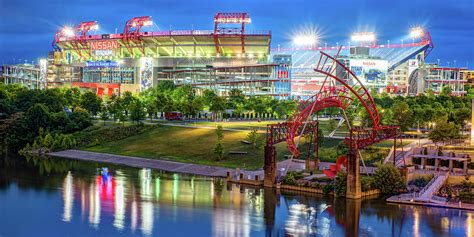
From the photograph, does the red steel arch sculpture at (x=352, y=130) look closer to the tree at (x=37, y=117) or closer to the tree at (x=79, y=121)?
the tree at (x=79, y=121)

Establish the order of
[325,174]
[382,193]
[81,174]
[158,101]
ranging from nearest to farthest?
[382,193], [325,174], [81,174], [158,101]

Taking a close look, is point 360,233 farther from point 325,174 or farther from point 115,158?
point 115,158

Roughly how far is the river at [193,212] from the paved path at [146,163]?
5584 millimetres

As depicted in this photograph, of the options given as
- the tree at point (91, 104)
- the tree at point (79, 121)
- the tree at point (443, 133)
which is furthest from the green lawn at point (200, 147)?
the tree at point (91, 104)

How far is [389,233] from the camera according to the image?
46750mm

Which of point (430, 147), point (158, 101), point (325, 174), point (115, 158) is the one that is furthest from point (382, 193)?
point (158, 101)

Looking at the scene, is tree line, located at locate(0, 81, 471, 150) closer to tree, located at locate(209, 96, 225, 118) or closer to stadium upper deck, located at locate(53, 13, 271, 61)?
tree, located at locate(209, 96, 225, 118)

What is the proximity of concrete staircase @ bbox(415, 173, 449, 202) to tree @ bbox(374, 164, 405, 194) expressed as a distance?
2650mm

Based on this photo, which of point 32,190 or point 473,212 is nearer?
point 473,212

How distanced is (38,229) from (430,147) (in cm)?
4175

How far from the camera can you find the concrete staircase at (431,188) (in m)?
55.5

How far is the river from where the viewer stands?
47094 millimetres

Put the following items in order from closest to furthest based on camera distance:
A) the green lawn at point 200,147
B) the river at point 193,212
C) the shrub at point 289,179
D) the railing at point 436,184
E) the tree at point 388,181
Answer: the river at point 193,212
the railing at point 436,184
the tree at point 388,181
the shrub at point 289,179
the green lawn at point 200,147

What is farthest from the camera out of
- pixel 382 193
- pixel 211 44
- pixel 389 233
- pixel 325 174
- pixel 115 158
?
pixel 211 44
